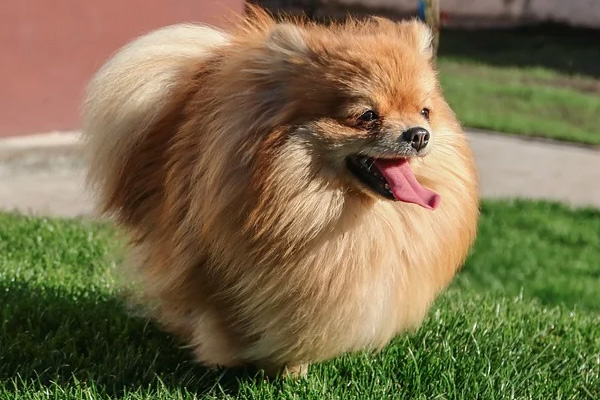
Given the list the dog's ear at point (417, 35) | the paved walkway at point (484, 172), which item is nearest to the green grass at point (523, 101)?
the paved walkway at point (484, 172)

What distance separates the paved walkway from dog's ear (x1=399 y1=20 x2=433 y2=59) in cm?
399

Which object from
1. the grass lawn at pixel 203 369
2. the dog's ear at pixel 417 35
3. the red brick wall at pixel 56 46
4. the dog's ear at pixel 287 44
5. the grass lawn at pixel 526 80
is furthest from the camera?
the grass lawn at pixel 526 80

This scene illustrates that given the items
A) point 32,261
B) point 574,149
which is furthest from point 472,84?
point 32,261

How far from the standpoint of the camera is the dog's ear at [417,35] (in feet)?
10.1

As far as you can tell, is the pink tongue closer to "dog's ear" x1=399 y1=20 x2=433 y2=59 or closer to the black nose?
the black nose

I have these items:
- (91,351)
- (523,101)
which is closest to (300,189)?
(91,351)

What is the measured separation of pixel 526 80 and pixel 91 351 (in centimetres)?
1366

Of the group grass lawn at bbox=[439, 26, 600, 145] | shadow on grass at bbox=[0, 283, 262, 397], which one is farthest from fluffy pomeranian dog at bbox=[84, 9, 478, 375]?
grass lawn at bbox=[439, 26, 600, 145]

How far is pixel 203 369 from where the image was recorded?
3514 millimetres

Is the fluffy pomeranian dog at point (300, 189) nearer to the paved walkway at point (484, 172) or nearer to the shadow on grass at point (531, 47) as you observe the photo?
the paved walkway at point (484, 172)

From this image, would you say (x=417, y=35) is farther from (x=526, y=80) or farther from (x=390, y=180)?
(x=526, y=80)

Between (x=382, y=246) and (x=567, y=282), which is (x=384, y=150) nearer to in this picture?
(x=382, y=246)

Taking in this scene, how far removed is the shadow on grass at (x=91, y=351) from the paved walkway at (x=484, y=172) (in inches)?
97.1

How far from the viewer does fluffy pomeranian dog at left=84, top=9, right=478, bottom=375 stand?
111 inches
